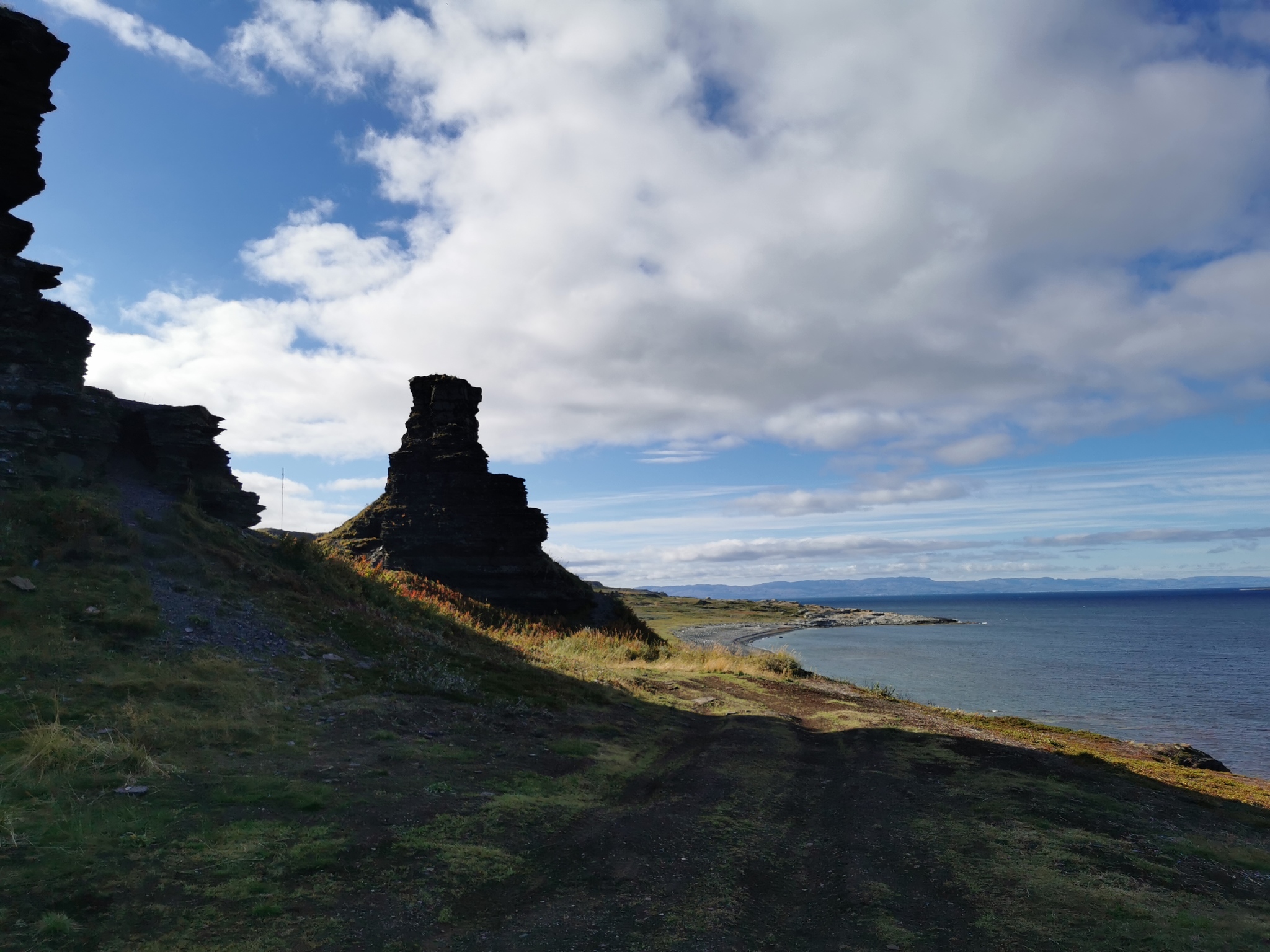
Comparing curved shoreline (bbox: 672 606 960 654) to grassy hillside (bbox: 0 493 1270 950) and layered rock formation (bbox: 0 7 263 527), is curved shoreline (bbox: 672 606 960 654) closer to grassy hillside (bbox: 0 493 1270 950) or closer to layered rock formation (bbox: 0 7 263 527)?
grassy hillside (bbox: 0 493 1270 950)

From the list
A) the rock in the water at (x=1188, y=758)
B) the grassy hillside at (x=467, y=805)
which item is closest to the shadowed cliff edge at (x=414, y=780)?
the grassy hillside at (x=467, y=805)

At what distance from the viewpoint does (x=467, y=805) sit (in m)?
10.5

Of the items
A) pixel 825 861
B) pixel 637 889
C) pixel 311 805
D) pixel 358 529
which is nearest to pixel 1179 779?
pixel 825 861

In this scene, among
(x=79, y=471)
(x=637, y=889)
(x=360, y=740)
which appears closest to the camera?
(x=637, y=889)

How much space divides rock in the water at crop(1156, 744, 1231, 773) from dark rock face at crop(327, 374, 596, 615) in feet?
95.7

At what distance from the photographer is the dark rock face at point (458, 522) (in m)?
42.2

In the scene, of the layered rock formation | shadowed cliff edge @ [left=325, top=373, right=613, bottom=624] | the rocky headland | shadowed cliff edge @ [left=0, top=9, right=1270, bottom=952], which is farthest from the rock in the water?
the rocky headland

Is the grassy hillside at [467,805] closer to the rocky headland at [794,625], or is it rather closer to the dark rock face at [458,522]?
the dark rock face at [458,522]

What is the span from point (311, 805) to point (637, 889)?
465 cm

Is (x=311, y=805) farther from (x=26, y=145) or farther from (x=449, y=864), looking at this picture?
(x=26, y=145)

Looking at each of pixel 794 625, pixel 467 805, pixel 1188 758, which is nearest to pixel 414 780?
pixel 467 805

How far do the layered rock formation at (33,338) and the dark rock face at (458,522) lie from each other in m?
20.2

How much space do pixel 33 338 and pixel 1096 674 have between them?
72057mm

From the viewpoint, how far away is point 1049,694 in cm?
4800
